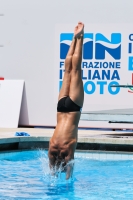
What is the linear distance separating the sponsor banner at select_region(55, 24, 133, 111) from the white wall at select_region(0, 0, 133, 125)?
13.1 inches

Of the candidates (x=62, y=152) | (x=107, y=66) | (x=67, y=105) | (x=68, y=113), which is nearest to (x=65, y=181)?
(x=62, y=152)

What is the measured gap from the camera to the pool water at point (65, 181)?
6609 mm

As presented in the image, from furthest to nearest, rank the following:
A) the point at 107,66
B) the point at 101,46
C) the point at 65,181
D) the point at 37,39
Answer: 1. the point at 37,39
2. the point at 101,46
3. the point at 107,66
4. the point at 65,181

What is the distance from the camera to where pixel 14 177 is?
7824 millimetres

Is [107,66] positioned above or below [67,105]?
above

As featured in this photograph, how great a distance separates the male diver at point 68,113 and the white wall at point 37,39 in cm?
678

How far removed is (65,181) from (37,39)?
6.80m

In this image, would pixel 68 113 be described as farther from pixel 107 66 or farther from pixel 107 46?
pixel 107 46

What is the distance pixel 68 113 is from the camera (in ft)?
21.3

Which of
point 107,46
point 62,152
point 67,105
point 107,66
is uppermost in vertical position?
point 107,46

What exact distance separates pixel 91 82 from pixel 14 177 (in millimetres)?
A: 5679

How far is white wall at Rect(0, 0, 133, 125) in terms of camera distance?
13258 millimetres

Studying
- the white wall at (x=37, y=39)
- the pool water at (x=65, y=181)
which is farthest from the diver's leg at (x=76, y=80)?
the white wall at (x=37, y=39)

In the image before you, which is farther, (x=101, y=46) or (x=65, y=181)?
(x=101, y=46)
